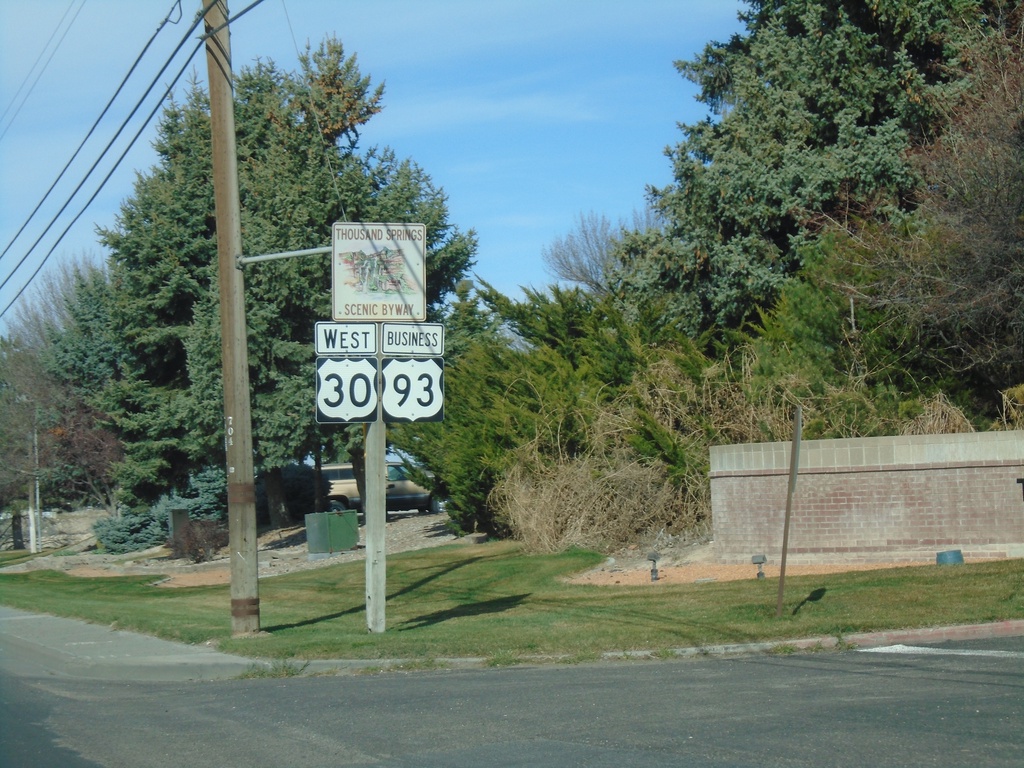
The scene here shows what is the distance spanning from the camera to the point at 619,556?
68.0 ft

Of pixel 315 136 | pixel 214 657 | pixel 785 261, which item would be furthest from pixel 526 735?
pixel 315 136

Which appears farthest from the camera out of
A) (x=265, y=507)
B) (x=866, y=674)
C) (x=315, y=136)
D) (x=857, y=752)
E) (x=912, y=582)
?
(x=265, y=507)

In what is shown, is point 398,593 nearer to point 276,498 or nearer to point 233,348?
point 233,348

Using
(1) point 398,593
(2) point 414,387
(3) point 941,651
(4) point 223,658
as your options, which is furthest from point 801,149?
(4) point 223,658

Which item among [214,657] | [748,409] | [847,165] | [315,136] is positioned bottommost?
[214,657]

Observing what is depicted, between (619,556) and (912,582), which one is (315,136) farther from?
(912,582)

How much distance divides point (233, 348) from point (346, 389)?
1.81 meters

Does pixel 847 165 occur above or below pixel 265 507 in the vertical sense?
above

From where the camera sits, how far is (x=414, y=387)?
13.5m

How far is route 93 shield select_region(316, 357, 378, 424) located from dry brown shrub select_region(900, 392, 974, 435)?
9.88m

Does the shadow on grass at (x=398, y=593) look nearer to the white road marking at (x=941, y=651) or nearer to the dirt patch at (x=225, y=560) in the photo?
the dirt patch at (x=225, y=560)

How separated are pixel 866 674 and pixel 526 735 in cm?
352

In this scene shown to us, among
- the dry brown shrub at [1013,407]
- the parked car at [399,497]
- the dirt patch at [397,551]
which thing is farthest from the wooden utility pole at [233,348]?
the parked car at [399,497]

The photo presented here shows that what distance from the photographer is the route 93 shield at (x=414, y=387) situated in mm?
13461
